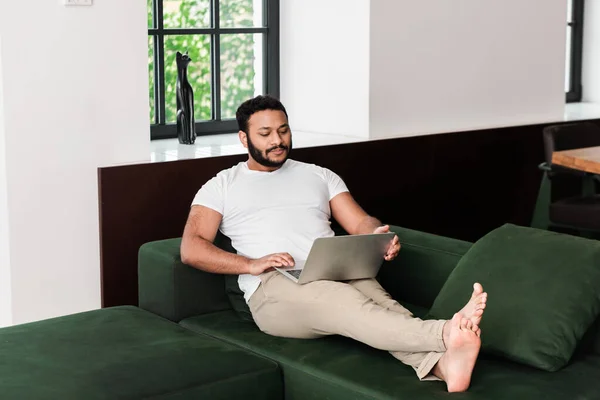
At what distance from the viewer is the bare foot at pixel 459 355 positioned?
2.80 metres

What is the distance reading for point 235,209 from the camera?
364 cm

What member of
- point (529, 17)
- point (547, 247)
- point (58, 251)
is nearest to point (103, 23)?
point (58, 251)

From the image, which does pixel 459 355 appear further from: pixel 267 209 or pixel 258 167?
pixel 258 167

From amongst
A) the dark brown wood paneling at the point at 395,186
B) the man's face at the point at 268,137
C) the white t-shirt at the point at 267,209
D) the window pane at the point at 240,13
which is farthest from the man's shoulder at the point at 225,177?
the window pane at the point at 240,13

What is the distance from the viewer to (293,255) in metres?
3.57

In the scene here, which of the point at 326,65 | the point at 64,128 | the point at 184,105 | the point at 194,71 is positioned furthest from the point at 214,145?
the point at 64,128

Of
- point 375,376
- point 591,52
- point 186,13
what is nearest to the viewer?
point 375,376

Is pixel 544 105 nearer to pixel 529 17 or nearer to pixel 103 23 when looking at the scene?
pixel 529 17

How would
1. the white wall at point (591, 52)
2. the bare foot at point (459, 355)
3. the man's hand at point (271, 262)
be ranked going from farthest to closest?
1. the white wall at point (591, 52)
2. the man's hand at point (271, 262)
3. the bare foot at point (459, 355)

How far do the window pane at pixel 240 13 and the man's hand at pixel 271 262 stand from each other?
6.39ft

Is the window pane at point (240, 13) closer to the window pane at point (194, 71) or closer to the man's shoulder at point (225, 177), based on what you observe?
the window pane at point (194, 71)

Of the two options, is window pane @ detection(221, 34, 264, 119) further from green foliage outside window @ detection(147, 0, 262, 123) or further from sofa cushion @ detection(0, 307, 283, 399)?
sofa cushion @ detection(0, 307, 283, 399)

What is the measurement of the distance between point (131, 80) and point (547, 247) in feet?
6.05

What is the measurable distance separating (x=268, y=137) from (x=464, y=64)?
199cm
